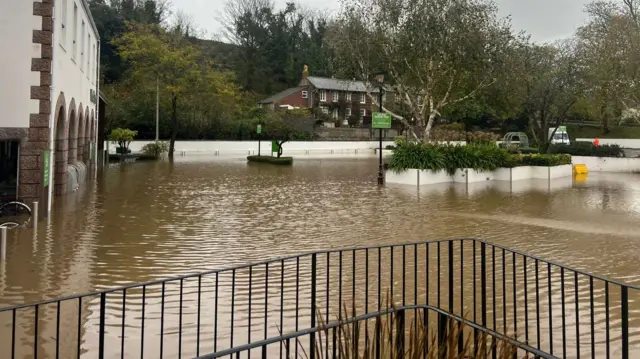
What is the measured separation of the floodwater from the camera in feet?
20.6

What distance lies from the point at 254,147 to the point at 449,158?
29421mm

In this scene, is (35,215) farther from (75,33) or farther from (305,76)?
(305,76)

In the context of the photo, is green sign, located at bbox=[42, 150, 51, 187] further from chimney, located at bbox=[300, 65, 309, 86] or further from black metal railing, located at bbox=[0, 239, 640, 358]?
chimney, located at bbox=[300, 65, 309, 86]

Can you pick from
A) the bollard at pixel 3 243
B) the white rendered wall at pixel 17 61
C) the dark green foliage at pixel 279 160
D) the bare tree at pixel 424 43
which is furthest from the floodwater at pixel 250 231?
the dark green foliage at pixel 279 160

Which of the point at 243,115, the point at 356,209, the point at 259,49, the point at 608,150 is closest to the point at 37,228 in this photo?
the point at 356,209

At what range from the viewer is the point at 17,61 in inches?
459

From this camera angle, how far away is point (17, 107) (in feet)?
38.4

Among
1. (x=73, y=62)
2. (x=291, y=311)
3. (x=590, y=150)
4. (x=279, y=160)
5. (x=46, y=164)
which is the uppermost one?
(x=73, y=62)

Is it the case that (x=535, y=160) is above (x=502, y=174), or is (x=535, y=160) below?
above

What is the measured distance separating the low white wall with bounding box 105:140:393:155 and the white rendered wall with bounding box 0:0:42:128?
28.5m

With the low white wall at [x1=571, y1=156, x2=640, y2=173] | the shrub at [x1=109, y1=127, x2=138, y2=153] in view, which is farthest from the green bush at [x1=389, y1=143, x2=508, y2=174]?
the shrub at [x1=109, y1=127, x2=138, y2=153]

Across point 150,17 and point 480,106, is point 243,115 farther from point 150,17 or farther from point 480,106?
point 480,106

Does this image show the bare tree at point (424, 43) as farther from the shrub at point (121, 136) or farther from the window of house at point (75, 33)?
the shrub at point (121, 136)

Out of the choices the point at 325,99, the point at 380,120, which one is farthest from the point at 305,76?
the point at 380,120
